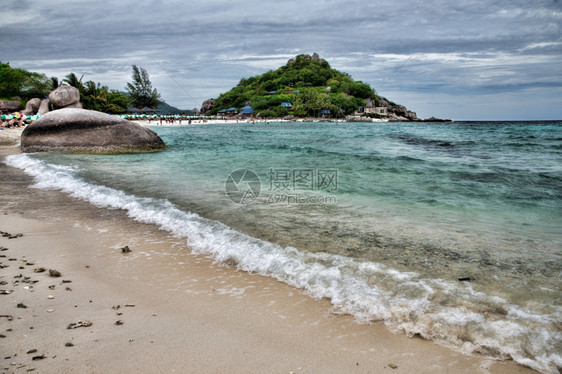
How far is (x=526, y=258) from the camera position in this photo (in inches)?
149

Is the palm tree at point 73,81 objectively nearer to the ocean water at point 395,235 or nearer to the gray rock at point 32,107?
the gray rock at point 32,107

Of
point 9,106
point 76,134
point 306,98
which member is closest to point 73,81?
point 9,106

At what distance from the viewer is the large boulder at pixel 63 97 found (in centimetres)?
3619

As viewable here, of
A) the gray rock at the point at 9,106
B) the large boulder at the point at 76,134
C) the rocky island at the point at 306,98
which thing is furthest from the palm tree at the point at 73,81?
the rocky island at the point at 306,98

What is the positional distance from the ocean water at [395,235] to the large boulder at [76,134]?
460cm

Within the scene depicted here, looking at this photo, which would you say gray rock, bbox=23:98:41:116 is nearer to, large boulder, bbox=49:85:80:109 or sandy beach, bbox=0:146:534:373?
large boulder, bbox=49:85:80:109

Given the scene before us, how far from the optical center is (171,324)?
2.54 meters

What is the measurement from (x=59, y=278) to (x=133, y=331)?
4.73 ft

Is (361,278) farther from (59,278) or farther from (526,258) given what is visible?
(59,278)

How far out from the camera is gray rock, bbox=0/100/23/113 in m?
42.8

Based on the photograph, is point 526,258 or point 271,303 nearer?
point 271,303

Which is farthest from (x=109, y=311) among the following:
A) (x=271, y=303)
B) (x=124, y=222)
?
(x=124, y=222)

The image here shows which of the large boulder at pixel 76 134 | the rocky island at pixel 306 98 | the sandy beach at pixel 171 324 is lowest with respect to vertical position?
the sandy beach at pixel 171 324

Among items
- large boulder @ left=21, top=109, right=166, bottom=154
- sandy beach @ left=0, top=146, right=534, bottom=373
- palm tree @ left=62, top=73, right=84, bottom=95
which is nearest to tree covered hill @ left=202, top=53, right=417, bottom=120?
palm tree @ left=62, top=73, right=84, bottom=95
